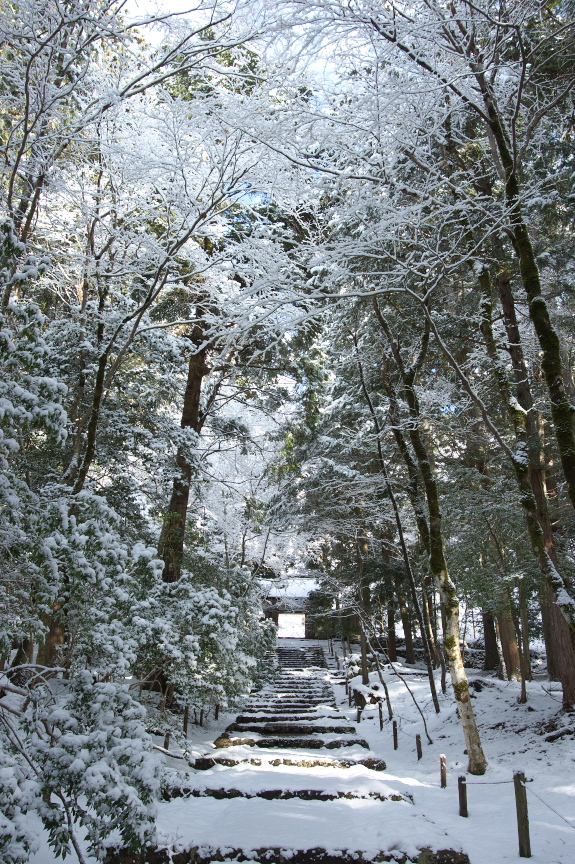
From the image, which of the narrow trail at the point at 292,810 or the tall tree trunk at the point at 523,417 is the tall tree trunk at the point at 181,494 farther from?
the tall tree trunk at the point at 523,417

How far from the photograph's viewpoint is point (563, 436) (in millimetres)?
4199

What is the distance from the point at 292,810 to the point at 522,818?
2304 mm

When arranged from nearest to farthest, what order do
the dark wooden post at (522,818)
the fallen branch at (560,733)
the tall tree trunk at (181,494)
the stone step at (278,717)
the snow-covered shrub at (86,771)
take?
the snow-covered shrub at (86,771) → the dark wooden post at (522,818) → the fallen branch at (560,733) → the tall tree trunk at (181,494) → the stone step at (278,717)

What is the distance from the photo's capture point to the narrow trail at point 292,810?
184 inches

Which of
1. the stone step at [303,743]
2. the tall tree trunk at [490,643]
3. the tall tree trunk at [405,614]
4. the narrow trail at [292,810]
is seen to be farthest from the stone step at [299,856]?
the tall tree trunk at [405,614]

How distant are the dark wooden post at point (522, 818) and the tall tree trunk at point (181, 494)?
535 cm

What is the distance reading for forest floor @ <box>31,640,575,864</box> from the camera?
15.9ft

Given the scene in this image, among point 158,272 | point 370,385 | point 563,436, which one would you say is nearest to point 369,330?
point 370,385

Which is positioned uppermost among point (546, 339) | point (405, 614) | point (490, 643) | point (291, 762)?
point (546, 339)

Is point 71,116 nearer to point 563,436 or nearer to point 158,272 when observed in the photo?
point 158,272

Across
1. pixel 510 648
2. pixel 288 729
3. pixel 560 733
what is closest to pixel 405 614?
pixel 510 648

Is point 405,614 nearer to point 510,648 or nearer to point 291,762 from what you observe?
point 510,648

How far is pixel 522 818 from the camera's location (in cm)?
505

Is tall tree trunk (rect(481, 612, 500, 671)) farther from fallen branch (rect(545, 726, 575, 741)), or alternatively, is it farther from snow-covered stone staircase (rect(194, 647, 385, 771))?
fallen branch (rect(545, 726, 575, 741))
